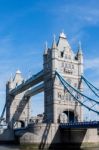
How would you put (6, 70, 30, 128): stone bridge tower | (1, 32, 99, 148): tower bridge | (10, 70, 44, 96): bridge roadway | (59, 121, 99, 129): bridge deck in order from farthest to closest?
(6, 70, 30, 128): stone bridge tower
(10, 70, 44, 96): bridge roadway
(1, 32, 99, 148): tower bridge
(59, 121, 99, 129): bridge deck

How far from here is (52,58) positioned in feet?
227

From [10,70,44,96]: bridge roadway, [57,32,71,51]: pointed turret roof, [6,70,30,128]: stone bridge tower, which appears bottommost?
[6,70,30,128]: stone bridge tower

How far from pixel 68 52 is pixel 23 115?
30.2 metres

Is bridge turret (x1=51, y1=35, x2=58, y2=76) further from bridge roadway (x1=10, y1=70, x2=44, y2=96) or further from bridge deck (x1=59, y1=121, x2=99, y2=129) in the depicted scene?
bridge deck (x1=59, y1=121, x2=99, y2=129)

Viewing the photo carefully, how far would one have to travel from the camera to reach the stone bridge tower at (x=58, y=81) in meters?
68.3

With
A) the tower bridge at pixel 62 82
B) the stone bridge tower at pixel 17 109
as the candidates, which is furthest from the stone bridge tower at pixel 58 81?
the stone bridge tower at pixel 17 109

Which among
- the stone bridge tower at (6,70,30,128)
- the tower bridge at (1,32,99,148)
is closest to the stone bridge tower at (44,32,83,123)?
the tower bridge at (1,32,99,148)

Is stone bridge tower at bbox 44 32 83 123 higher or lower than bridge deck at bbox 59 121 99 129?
higher

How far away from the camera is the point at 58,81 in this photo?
226 ft

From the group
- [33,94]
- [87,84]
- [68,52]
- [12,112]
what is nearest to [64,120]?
[87,84]

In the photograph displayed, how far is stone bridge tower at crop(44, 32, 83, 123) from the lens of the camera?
Answer: 68.3 meters

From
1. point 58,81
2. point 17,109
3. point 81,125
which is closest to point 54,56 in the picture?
point 58,81

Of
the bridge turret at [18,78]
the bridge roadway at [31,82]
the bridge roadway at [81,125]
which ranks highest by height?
the bridge turret at [18,78]

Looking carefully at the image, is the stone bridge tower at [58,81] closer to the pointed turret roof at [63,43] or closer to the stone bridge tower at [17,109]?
the pointed turret roof at [63,43]
